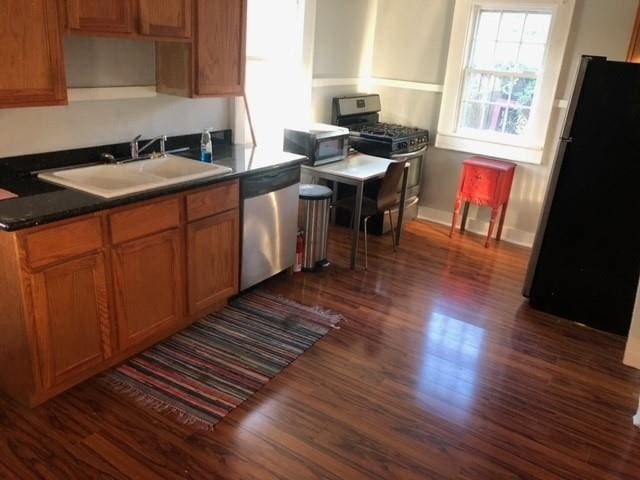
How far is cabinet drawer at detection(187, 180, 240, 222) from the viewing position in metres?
2.74

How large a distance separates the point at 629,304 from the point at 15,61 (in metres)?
3.55

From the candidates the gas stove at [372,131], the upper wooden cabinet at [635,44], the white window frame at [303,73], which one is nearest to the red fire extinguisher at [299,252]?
the white window frame at [303,73]

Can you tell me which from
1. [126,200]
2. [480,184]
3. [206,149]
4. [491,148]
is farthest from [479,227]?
[126,200]

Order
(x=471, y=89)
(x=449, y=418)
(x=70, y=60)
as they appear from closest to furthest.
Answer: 1. (x=449, y=418)
2. (x=70, y=60)
3. (x=471, y=89)

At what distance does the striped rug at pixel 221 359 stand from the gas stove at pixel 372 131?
1.81m

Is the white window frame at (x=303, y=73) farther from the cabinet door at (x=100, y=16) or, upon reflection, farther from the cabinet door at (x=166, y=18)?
the cabinet door at (x=100, y=16)

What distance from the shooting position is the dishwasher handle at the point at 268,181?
121 inches

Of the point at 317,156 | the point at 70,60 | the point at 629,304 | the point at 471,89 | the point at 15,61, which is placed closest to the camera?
the point at 15,61

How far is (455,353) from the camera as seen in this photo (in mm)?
2988

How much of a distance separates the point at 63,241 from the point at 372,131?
10.4 feet

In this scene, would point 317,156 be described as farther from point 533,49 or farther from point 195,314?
point 533,49

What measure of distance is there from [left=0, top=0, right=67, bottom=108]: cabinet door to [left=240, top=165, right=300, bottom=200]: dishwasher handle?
1.10 m

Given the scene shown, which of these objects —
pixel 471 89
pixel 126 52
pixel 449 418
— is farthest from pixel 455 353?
pixel 471 89

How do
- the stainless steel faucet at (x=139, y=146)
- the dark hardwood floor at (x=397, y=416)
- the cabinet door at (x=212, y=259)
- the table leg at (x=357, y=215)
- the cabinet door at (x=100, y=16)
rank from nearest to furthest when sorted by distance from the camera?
the dark hardwood floor at (x=397, y=416), the cabinet door at (x=100, y=16), the cabinet door at (x=212, y=259), the stainless steel faucet at (x=139, y=146), the table leg at (x=357, y=215)
